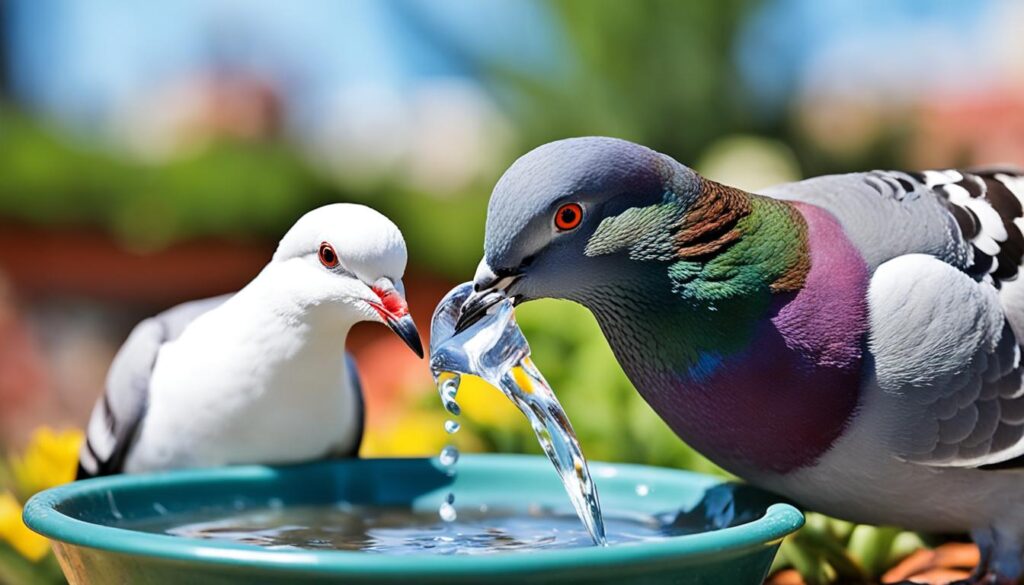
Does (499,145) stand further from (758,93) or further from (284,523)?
(284,523)

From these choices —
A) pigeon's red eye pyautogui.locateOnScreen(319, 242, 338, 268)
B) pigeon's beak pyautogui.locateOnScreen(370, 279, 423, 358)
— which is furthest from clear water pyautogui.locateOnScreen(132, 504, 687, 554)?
pigeon's red eye pyautogui.locateOnScreen(319, 242, 338, 268)

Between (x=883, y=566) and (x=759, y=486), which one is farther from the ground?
(x=759, y=486)

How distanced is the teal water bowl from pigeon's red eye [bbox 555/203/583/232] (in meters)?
0.37

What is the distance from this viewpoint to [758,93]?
5.67 m

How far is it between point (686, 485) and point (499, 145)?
4.74m

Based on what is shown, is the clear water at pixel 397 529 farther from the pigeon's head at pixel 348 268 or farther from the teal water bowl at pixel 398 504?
the pigeon's head at pixel 348 268

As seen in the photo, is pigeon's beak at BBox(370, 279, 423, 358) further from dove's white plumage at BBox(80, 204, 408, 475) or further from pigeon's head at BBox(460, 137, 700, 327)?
pigeon's head at BBox(460, 137, 700, 327)

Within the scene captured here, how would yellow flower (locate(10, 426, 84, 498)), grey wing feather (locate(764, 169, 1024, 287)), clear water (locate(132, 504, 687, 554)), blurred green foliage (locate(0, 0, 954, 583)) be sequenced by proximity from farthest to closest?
blurred green foliage (locate(0, 0, 954, 583)), yellow flower (locate(10, 426, 84, 498)), grey wing feather (locate(764, 169, 1024, 287)), clear water (locate(132, 504, 687, 554))

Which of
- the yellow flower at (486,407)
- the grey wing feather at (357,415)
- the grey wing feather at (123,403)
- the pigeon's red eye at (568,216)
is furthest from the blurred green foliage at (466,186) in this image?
the pigeon's red eye at (568,216)

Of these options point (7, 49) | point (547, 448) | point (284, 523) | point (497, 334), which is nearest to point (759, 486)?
point (547, 448)

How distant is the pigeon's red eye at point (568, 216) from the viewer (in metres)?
1.38

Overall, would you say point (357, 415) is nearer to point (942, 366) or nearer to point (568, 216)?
point (568, 216)

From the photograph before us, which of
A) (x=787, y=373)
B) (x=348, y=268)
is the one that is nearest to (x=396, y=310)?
(x=348, y=268)

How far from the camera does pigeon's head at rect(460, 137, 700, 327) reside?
53.5 inches
